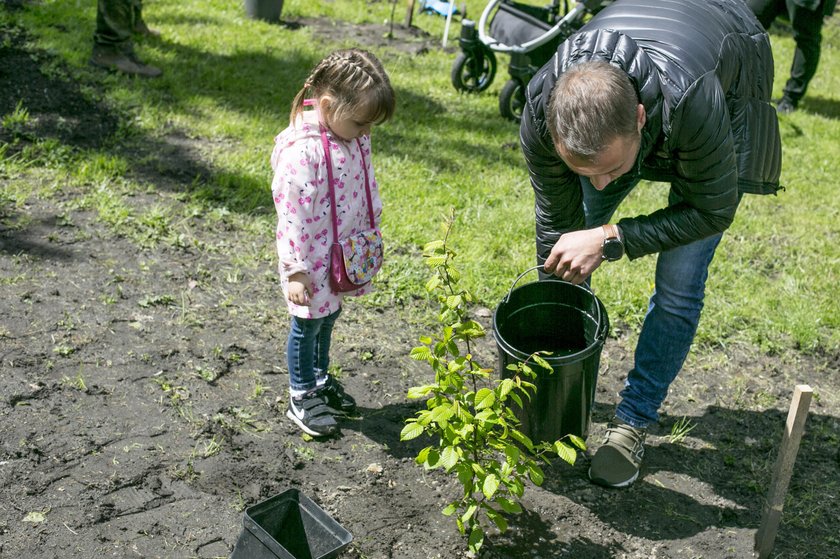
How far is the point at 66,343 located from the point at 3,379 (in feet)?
1.03

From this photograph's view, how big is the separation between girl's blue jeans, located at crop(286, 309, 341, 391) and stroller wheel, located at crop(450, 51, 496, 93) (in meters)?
3.95

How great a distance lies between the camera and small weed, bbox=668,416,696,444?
3537 mm

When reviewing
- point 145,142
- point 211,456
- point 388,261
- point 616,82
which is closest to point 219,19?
point 145,142

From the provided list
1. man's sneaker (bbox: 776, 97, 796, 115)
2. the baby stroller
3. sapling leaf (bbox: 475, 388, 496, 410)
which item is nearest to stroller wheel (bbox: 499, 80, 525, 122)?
the baby stroller

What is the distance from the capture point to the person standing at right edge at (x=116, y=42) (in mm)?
6203

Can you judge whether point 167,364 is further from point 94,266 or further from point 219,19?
point 219,19

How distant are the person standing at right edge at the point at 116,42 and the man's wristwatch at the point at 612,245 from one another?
448 cm

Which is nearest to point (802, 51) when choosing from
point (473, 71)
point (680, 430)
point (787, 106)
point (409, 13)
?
point (787, 106)

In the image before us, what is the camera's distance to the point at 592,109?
226cm

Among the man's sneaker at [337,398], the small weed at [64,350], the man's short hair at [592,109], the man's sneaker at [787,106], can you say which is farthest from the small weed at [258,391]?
the man's sneaker at [787,106]

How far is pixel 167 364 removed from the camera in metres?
3.60

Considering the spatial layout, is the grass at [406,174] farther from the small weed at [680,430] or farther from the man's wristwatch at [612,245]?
the man's wristwatch at [612,245]

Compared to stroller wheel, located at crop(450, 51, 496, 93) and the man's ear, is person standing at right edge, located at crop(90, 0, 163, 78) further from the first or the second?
the man's ear

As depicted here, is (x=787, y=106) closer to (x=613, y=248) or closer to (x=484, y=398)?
(x=613, y=248)
